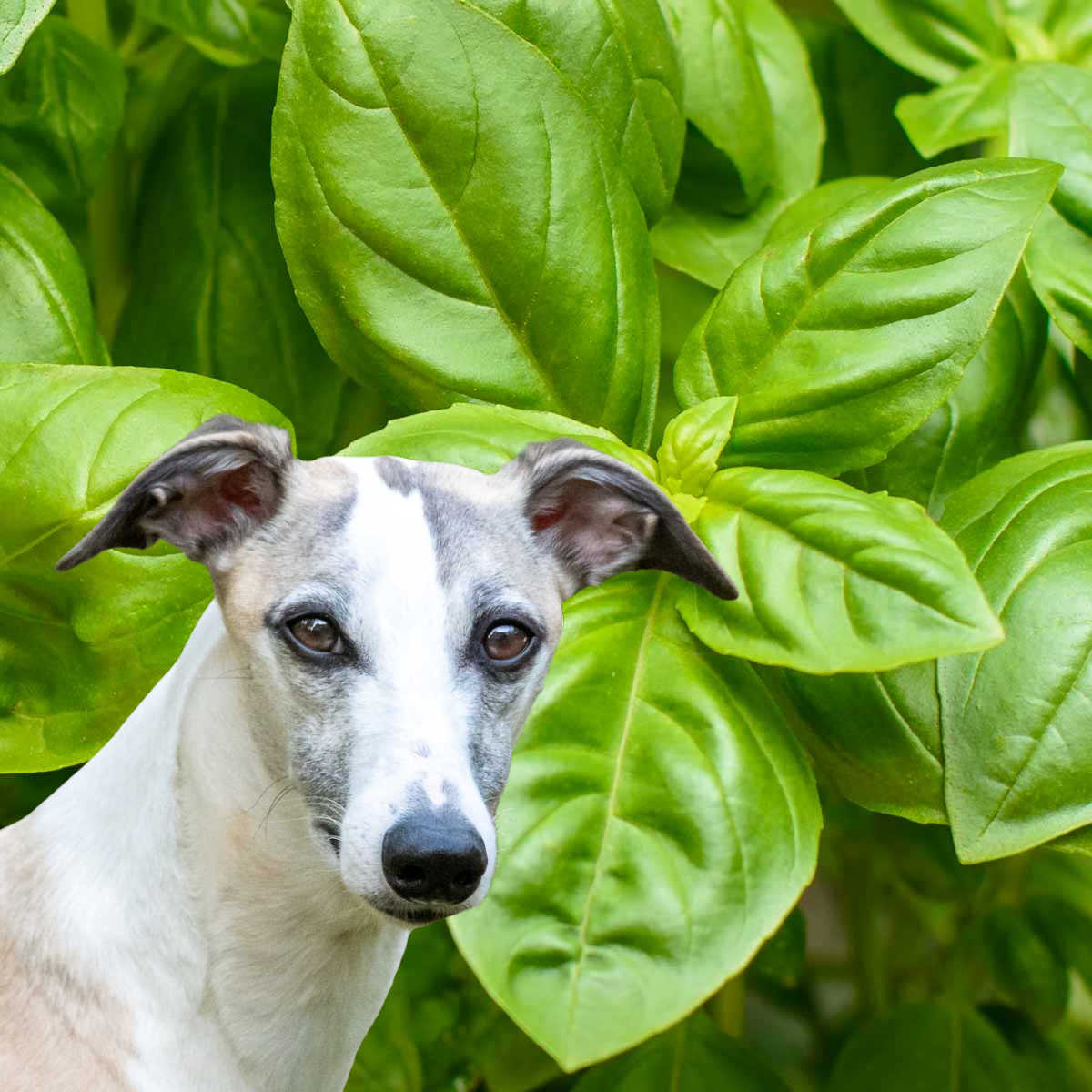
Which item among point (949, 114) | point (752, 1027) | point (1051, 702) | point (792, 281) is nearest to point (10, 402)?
point (792, 281)

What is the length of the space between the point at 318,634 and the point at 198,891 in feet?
0.45

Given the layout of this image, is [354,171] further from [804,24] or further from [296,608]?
[804,24]

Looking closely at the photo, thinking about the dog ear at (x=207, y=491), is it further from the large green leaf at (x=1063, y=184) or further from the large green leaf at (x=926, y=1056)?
the large green leaf at (x=926, y=1056)

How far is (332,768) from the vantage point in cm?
57

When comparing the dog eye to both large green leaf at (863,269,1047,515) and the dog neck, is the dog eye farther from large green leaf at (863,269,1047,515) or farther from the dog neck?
large green leaf at (863,269,1047,515)

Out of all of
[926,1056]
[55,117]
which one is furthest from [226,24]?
[926,1056]

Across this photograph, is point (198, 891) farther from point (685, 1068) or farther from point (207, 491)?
point (685, 1068)

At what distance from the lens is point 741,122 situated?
90 cm

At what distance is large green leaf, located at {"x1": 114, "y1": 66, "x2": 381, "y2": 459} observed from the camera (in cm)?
88

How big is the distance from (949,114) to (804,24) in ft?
0.93

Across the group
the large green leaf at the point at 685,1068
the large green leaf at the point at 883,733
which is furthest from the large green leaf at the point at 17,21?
the large green leaf at the point at 685,1068

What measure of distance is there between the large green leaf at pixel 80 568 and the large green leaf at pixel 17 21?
149mm

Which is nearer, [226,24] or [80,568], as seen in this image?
[80,568]

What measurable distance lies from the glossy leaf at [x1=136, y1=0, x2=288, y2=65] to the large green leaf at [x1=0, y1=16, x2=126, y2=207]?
57mm
